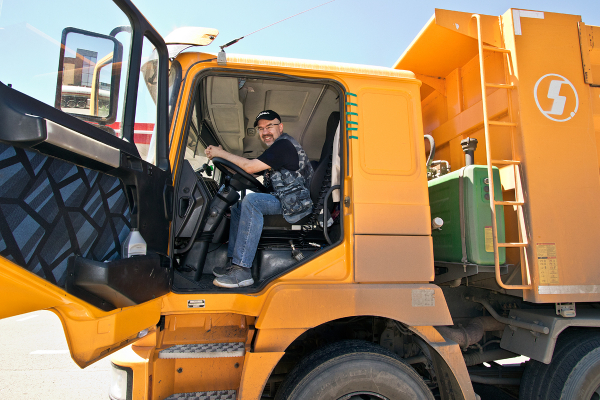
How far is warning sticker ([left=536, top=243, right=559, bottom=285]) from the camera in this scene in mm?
2068

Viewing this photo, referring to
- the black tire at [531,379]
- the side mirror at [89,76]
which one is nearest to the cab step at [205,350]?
the side mirror at [89,76]

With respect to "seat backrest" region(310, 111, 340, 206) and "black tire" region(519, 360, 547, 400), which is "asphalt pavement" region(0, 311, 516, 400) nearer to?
"black tire" region(519, 360, 547, 400)

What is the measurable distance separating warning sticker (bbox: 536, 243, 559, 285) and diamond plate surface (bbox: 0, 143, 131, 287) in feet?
7.87

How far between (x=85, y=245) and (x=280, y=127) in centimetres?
179

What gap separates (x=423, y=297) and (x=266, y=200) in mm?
1159

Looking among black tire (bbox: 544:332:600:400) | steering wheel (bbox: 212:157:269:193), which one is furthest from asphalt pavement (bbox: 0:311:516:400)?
steering wheel (bbox: 212:157:269:193)

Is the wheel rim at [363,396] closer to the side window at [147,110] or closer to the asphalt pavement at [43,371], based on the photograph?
the side window at [147,110]

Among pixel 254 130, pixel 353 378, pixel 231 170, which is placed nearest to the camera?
pixel 353 378

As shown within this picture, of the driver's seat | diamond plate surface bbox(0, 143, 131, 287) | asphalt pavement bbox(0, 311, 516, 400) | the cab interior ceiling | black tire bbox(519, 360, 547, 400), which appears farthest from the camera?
asphalt pavement bbox(0, 311, 516, 400)

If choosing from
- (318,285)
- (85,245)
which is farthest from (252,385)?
(85,245)

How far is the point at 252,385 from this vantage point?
179 cm

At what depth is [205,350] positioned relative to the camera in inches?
77.2

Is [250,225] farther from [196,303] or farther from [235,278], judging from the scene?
[196,303]

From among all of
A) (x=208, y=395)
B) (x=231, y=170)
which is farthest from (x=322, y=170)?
(x=208, y=395)
